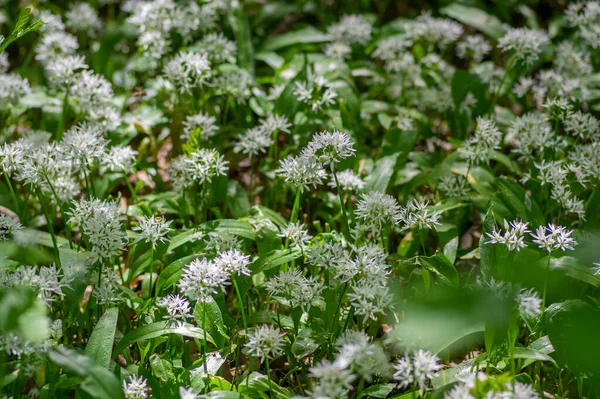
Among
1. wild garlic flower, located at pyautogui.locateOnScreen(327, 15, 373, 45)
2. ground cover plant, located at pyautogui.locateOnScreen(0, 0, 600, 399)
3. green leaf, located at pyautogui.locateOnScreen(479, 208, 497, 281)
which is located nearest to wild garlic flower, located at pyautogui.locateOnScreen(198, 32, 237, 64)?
ground cover plant, located at pyautogui.locateOnScreen(0, 0, 600, 399)

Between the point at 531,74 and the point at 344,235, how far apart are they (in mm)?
3402

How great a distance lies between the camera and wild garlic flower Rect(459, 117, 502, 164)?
12.6ft

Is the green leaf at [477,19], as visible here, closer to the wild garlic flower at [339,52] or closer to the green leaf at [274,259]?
the wild garlic flower at [339,52]

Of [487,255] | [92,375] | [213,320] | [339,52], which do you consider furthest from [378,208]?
[339,52]

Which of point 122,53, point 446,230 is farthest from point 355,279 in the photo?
point 122,53

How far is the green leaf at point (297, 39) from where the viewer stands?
559cm

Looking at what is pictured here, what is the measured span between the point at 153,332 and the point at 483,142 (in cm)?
217

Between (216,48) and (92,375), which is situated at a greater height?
(216,48)

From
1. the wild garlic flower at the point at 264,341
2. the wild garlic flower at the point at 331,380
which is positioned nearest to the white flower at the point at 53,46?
the wild garlic flower at the point at 264,341

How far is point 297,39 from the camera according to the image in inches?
221

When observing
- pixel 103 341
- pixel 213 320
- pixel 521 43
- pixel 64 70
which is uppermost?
pixel 64 70

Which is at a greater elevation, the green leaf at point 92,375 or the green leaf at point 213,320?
the green leaf at point 92,375

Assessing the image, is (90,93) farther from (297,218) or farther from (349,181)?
(349,181)

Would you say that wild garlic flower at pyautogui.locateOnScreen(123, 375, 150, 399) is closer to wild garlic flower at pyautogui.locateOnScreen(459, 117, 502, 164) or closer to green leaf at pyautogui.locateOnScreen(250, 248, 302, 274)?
green leaf at pyautogui.locateOnScreen(250, 248, 302, 274)
